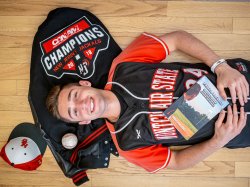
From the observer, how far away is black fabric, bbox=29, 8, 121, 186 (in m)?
1.61

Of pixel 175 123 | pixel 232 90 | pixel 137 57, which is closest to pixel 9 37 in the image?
pixel 137 57

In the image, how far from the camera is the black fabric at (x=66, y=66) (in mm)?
1606

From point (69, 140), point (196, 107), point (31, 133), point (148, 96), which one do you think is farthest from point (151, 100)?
point (31, 133)

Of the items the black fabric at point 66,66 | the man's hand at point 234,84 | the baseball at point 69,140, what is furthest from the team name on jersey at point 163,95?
the baseball at point 69,140

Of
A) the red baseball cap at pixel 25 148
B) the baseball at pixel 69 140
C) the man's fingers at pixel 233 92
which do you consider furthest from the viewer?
the red baseball cap at pixel 25 148

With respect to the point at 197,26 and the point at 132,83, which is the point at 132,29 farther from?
the point at 132,83

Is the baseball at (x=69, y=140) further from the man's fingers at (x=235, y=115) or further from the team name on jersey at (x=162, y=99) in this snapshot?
the man's fingers at (x=235, y=115)

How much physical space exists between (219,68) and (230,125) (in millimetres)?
237

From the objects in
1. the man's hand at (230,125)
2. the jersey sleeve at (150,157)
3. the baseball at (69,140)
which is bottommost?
the baseball at (69,140)

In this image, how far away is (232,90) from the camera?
1.22m

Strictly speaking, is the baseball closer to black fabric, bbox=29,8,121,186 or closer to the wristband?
black fabric, bbox=29,8,121,186

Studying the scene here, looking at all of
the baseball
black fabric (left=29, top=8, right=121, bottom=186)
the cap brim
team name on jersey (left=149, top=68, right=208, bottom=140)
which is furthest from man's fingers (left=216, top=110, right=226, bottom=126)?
the cap brim

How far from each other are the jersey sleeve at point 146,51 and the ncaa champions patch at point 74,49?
25 cm

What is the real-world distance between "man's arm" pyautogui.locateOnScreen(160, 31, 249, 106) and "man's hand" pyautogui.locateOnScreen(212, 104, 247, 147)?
0.05 m
